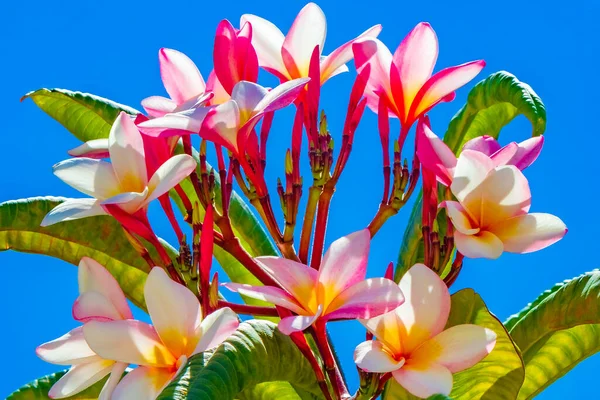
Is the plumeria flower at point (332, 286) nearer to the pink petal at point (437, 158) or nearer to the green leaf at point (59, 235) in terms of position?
the pink petal at point (437, 158)

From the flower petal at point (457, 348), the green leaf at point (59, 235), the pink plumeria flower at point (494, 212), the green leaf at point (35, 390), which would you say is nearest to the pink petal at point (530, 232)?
the pink plumeria flower at point (494, 212)

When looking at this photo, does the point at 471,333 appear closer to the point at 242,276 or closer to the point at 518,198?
the point at 518,198

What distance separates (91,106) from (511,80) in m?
0.75

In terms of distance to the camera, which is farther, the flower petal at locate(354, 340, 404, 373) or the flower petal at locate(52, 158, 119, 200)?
the flower petal at locate(52, 158, 119, 200)

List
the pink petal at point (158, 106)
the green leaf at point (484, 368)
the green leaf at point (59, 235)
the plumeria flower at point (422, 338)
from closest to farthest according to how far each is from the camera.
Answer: the plumeria flower at point (422, 338)
the green leaf at point (484, 368)
the pink petal at point (158, 106)
the green leaf at point (59, 235)

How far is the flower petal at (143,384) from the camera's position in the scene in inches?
30.1

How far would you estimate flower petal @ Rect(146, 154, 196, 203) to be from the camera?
0.82 m

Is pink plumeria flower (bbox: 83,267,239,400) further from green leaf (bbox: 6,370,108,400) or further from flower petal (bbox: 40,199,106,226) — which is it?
green leaf (bbox: 6,370,108,400)

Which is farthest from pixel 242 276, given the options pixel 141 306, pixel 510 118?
pixel 510 118

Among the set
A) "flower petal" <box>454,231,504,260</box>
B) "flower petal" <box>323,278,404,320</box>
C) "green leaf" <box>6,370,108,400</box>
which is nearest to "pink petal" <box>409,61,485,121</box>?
"flower petal" <box>454,231,504,260</box>

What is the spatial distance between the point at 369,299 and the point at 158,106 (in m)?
0.43

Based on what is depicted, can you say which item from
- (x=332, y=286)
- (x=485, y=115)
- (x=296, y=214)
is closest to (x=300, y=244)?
(x=296, y=214)

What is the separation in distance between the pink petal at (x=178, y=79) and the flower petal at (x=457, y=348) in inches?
18.4

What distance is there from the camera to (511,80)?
1305 mm
